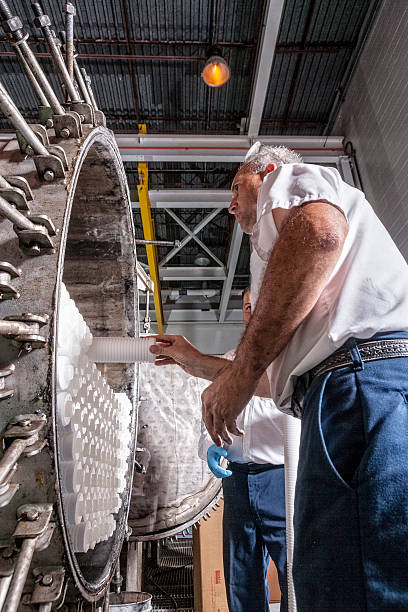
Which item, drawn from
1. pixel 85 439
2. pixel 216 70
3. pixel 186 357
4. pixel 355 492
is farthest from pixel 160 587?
pixel 216 70

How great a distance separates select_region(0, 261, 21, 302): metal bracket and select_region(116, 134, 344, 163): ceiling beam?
3580 millimetres

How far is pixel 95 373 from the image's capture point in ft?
4.67

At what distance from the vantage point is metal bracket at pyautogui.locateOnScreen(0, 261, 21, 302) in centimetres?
81

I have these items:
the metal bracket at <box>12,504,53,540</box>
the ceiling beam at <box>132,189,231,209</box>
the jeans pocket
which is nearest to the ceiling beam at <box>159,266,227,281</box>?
the ceiling beam at <box>132,189,231,209</box>

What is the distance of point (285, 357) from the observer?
0.99 meters

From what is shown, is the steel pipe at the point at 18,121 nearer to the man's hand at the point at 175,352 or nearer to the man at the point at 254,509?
the man's hand at the point at 175,352

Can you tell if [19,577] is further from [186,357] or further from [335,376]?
[186,357]

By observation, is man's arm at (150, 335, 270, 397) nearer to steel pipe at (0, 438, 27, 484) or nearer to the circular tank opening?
A: the circular tank opening

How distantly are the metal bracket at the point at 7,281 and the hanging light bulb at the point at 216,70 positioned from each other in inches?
128

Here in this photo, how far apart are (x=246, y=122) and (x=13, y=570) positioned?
439cm

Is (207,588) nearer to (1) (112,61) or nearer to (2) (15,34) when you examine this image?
(2) (15,34)

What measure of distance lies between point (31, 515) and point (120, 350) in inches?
32.3

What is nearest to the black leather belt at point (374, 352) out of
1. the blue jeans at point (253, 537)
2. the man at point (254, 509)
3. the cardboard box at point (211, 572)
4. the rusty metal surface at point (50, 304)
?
the rusty metal surface at point (50, 304)

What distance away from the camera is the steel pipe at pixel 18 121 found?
33.9 inches
